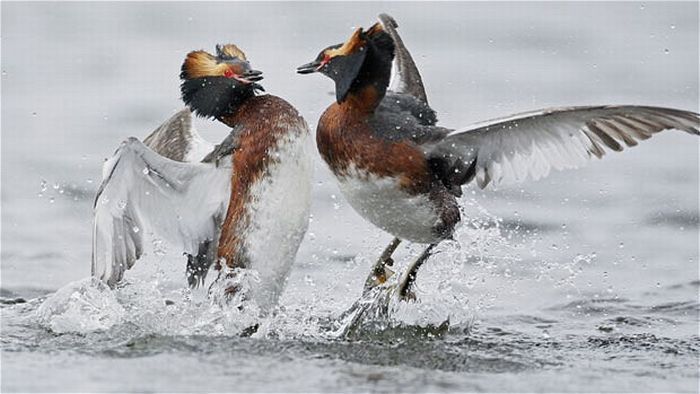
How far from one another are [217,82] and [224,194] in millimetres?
743

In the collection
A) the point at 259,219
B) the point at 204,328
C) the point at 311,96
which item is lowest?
the point at 204,328

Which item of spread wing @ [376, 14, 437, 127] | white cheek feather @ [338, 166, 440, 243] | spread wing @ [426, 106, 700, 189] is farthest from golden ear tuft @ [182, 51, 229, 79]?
spread wing @ [426, 106, 700, 189]

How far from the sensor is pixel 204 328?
930 centimetres

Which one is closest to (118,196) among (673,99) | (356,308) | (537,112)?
(356,308)

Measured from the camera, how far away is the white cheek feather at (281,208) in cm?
948

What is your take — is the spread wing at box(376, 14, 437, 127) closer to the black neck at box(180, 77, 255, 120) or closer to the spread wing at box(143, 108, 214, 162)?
the black neck at box(180, 77, 255, 120)

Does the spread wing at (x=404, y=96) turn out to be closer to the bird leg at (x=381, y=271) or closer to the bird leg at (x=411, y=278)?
the bird leg at (x=411, y=278)

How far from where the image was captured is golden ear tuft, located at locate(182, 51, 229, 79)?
9.93 meters

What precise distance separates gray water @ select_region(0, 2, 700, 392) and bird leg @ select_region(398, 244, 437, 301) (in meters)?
0.09

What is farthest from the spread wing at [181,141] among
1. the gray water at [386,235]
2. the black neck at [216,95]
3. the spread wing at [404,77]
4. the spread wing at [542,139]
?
the spread wing at [542,139]

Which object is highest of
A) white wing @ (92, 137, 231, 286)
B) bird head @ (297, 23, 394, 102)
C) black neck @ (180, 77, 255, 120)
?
bird head @ (297, 23, 394, 102)

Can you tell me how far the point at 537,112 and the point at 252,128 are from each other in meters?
1.95

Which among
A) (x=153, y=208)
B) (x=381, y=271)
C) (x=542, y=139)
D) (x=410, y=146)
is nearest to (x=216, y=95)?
(x=153, y=208)

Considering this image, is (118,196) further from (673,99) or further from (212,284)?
(673,99)
